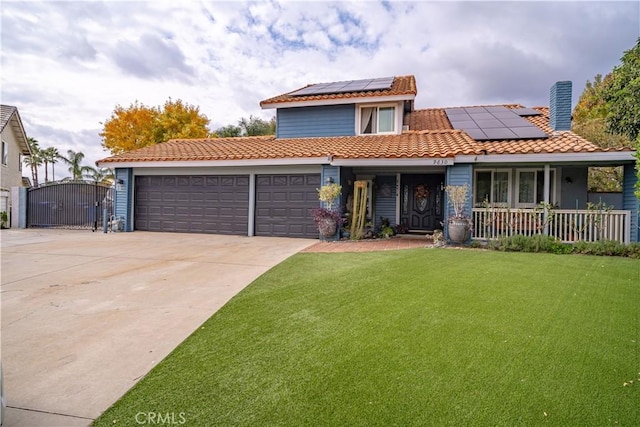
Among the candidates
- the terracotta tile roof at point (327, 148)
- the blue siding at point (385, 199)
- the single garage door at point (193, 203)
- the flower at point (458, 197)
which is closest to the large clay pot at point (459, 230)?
the flower at point (458, 197)

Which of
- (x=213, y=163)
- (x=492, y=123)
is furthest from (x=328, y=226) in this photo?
(x=492, y=123)

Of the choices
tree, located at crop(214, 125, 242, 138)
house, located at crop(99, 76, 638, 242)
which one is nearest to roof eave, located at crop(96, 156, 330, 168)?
house, located at crop(99, 76, 638, 242)

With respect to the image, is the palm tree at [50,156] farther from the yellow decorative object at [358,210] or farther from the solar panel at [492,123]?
the solar panel at [492,123]

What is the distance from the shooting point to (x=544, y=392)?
9.14ft

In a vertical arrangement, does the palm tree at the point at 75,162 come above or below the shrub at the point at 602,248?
above

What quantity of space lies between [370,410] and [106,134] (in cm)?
3392

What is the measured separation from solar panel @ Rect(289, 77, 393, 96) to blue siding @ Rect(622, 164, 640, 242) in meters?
8.19

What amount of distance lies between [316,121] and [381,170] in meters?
3.64

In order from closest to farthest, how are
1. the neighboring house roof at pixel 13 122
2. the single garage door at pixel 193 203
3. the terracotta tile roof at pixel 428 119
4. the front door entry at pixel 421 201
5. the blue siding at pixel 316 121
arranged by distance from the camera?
the single garage door at pixel 193 203 → the front door entry at pixel 421 201 → the blue siding at pixel 316 121 → the terracotta tile roof at pixel 428 119 → the neighboring house roof at pixel 13 122

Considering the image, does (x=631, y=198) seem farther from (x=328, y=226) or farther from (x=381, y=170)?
(x=328, y=226)

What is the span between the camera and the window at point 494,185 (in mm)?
12719

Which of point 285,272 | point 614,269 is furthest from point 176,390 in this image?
point 614,269
